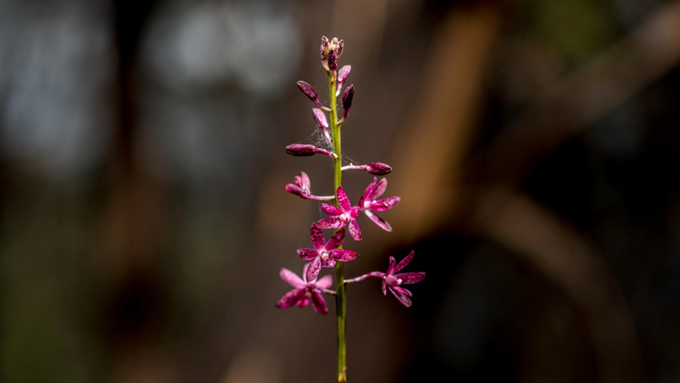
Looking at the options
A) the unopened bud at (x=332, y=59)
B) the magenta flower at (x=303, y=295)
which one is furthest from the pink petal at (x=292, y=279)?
the unopened bud at (x=332, y=59)

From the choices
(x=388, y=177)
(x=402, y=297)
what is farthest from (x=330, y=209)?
(x=388, y=177)

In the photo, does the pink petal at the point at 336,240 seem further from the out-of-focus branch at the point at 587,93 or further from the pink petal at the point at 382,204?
the out-of-focus branch at the point at 587,93

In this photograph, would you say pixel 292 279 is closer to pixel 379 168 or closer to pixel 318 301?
pixel 318 301

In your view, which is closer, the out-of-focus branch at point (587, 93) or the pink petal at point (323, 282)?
the pink petal at point (323, 282)

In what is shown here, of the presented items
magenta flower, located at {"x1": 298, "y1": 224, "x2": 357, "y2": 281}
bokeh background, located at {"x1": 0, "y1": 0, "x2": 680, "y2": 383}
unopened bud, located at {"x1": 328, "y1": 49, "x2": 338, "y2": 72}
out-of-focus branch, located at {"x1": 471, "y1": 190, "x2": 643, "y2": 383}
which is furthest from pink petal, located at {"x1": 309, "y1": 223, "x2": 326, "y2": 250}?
out-of-focus branch, located at {"x1": 471, "y1": 190, "x2": 643, "y2": 383}

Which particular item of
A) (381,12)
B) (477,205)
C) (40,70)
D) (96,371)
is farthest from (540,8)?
(96,371)
